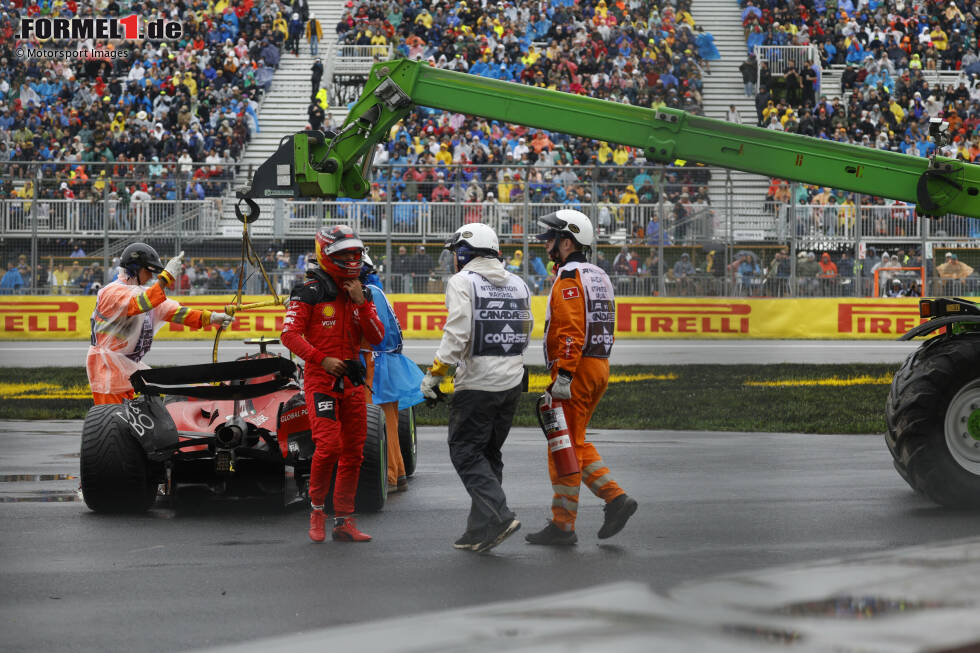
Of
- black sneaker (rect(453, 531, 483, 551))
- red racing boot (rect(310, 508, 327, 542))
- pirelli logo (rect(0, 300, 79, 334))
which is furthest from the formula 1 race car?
pirelli logo (rect(0, 300, 79, 334))

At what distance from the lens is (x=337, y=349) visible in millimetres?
7730

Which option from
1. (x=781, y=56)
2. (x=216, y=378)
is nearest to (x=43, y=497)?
(x=216, y=378)

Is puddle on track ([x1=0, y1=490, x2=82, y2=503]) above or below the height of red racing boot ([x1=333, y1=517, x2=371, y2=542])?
below

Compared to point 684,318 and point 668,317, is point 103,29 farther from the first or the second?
point 684,318

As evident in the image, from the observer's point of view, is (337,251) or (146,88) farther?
(146,88)

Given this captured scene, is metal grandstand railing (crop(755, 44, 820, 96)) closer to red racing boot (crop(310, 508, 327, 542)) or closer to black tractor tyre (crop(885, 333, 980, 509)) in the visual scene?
black tractor tyre (crop(885, 333, 980, 509))

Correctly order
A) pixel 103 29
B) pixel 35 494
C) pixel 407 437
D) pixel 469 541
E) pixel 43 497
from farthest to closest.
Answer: pixel 103 29 < pixel 407 437 < pixel 35 494 < pixel 43 497 < pixel 469 541

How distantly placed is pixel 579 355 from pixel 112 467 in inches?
125

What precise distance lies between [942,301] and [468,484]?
3.90 meters

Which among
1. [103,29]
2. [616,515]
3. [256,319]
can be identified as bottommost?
[616,515]

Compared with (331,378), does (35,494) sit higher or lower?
lower

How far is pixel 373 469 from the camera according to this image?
8.41 m

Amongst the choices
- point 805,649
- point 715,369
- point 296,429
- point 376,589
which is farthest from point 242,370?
point 715,369

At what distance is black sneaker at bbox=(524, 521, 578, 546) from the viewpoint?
7.43m
